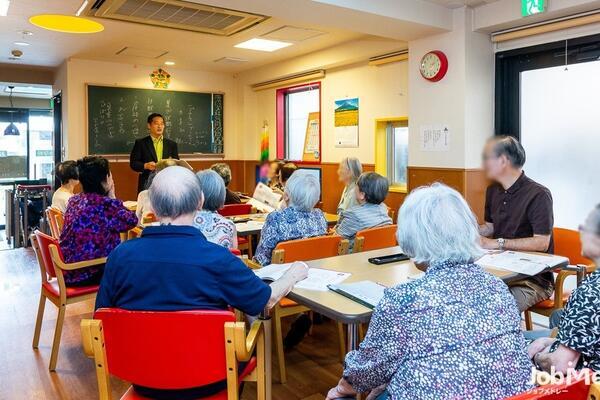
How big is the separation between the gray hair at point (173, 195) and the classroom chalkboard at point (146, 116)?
5.77 m

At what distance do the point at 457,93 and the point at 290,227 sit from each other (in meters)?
2.27

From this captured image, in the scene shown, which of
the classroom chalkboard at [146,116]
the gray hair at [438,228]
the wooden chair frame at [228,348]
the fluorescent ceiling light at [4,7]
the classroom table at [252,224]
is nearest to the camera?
A: the gray hair at [438,228]

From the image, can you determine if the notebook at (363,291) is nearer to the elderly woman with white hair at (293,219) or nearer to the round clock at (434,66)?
the elderly woman with white hair at (293,219)

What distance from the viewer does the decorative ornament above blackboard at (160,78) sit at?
7.29 meters

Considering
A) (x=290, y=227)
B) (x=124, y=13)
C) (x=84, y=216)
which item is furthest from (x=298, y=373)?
(x=124, y=13)

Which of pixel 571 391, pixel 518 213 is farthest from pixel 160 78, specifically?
pixel 571 391

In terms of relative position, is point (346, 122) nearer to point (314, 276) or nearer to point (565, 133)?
point (565, 133)

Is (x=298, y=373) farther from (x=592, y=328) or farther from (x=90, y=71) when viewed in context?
(x=90, y=71)

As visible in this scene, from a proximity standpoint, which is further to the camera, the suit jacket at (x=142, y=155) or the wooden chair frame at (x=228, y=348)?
the suit jacket at (x=142, y=155)

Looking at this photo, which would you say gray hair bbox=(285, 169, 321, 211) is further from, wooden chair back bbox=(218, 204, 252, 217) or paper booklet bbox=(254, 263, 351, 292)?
wooden chair back bbox=(218, 204, 252, 217)

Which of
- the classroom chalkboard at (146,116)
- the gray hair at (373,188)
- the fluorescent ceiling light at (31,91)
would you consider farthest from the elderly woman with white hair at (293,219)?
the fluorescent ceiling light at (31,91)

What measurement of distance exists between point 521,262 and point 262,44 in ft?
14.4

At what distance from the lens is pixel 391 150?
572 centimetres

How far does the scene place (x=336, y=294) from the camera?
6.20ft
